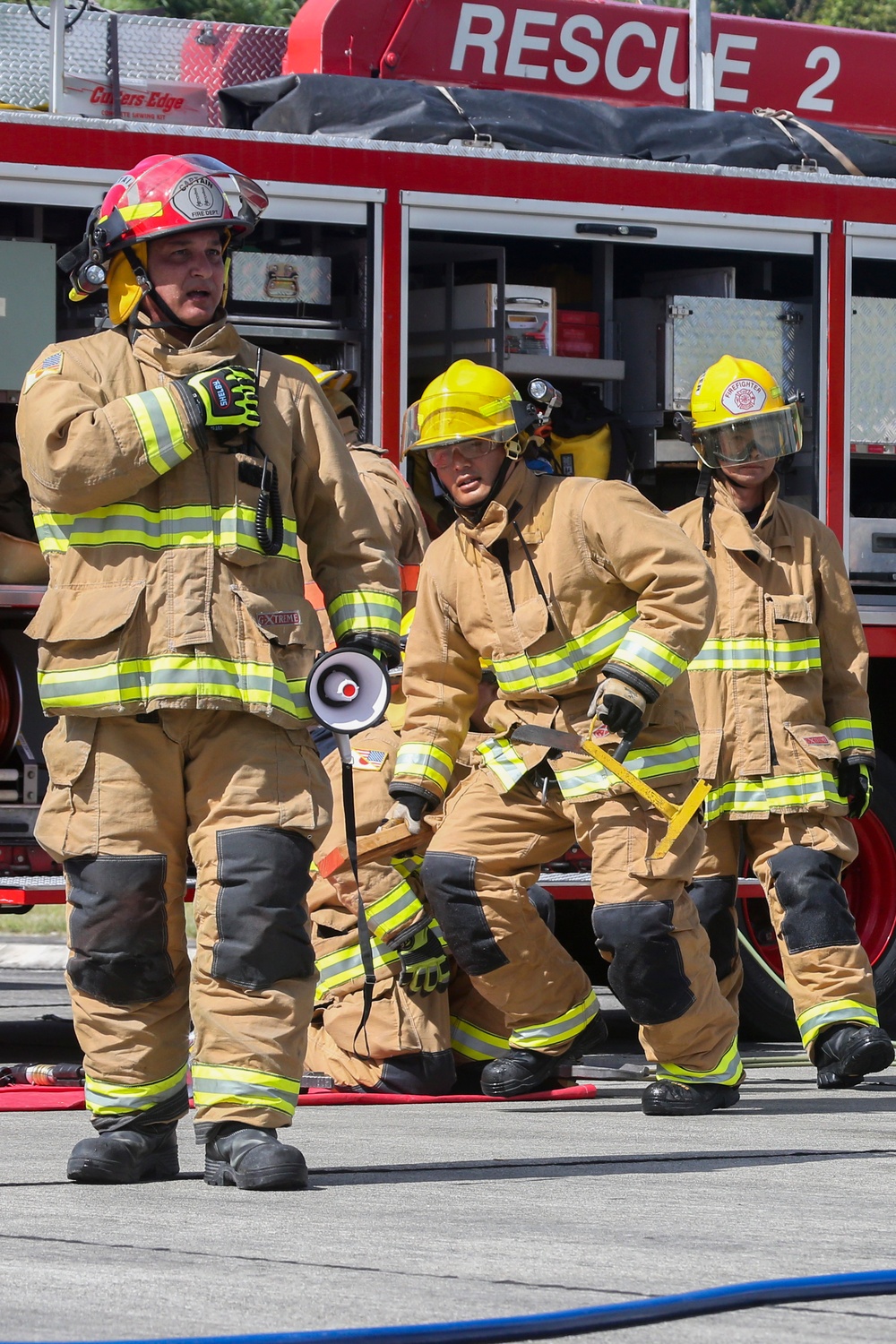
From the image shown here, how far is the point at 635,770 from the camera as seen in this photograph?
5246 mm

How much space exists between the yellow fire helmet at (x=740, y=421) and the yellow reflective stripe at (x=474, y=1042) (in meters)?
1.61

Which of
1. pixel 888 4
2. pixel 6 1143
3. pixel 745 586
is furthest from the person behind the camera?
pixel 888 4

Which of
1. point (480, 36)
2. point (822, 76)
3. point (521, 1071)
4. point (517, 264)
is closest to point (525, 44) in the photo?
point (480, 36)

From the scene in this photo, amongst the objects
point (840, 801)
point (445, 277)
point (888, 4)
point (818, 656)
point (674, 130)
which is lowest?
point (840, 801)

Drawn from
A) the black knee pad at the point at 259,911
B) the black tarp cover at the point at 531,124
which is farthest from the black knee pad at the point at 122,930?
the black tarp cover at the point at 531,124

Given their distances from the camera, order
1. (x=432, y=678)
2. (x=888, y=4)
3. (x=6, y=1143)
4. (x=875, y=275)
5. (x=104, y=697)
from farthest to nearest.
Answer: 1. (x=888, y=4)
2. (x=875, y=275)
3. (x=432, y=678)
4. (x=6, y=1143)
5. (x=104, y=697)

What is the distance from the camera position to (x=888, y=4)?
21797 mm

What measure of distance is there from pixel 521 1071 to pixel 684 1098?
0.45m

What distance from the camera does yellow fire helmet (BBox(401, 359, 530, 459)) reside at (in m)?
5.46

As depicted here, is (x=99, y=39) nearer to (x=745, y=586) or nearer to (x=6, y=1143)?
(x=745, y=586)

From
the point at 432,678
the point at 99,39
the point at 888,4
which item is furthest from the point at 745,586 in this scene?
the point at 888,4

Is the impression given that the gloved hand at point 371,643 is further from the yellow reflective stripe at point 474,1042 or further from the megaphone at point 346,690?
the yellow reflective stripe at point 474,1042

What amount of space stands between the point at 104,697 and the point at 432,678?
66.4 inches

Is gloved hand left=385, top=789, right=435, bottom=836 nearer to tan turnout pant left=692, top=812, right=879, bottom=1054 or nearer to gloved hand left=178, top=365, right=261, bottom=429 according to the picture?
tan turnout pant left=692, top=812, right=879, bottom=1054
